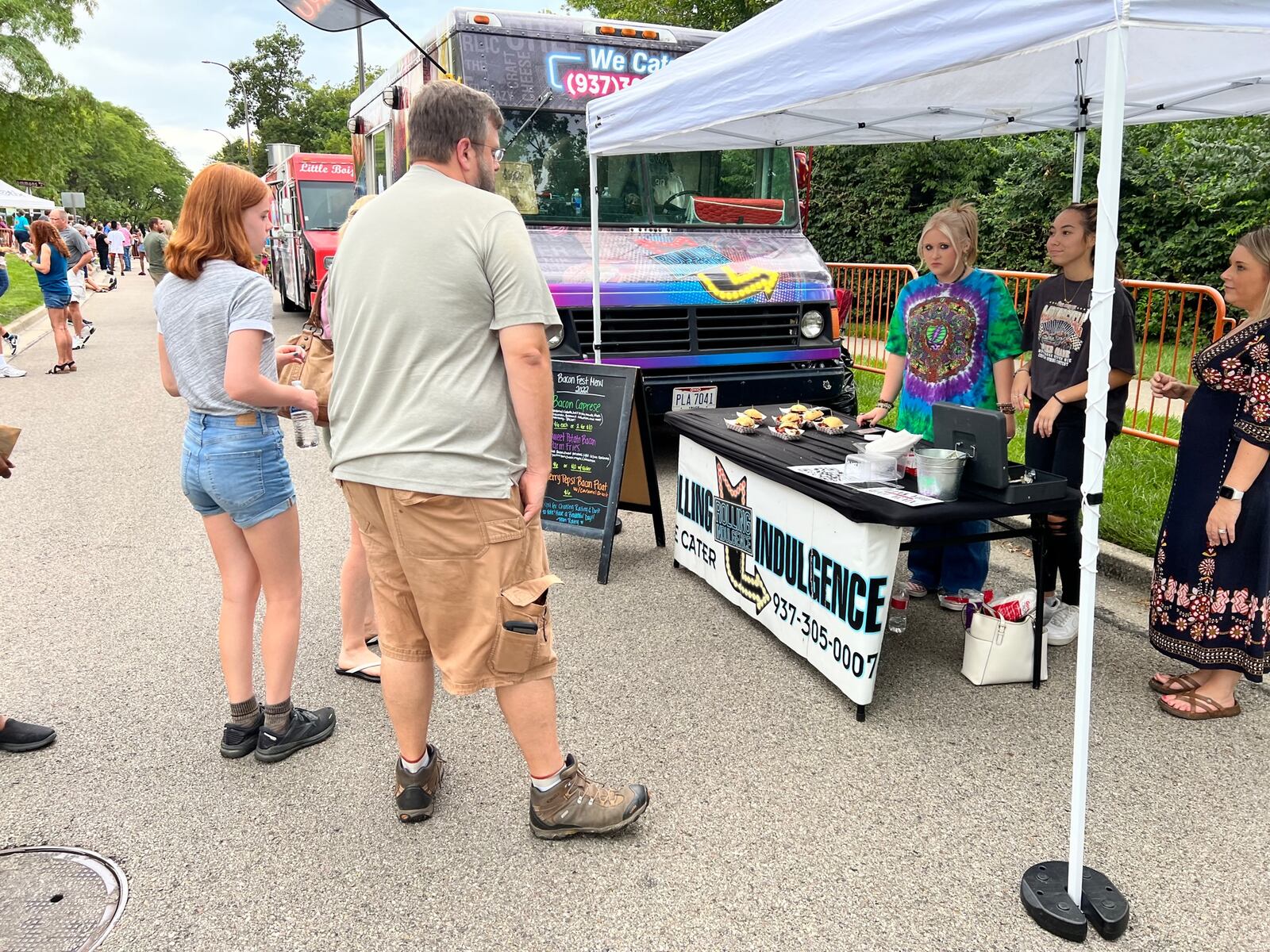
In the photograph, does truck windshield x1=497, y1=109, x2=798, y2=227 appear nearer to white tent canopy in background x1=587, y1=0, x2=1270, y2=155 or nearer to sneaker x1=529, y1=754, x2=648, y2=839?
white tent canopy in background x1=587, y1=0, x2=1270, y2=155

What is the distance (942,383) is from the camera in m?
4.04

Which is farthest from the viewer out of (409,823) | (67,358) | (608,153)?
(67,358)

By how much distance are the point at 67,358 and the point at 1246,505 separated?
1228 centimetres

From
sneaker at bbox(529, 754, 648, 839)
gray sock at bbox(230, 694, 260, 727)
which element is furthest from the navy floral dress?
gray sock at bbox(230, 694, 260, 727)

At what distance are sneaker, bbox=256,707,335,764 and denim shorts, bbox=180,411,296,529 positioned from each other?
2.44 ft

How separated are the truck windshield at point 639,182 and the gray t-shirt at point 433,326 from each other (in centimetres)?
390

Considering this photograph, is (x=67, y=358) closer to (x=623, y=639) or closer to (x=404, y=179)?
(x=623, y=639)

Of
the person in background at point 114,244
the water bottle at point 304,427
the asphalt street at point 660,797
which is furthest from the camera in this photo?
the person in background at point 114,244

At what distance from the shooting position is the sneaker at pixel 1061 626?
3848 mm

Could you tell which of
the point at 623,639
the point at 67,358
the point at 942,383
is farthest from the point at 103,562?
the point at 67,358

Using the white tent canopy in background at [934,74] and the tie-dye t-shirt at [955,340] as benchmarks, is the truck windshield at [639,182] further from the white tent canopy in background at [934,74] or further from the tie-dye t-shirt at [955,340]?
the tie-dye t-shirt at [955,340]

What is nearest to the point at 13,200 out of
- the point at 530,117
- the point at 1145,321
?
the point at 530,117

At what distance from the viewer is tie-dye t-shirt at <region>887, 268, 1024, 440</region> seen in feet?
12.8

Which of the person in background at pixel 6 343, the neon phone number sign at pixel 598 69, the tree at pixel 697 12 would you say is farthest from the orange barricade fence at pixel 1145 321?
the person in background at pixel 6 343
